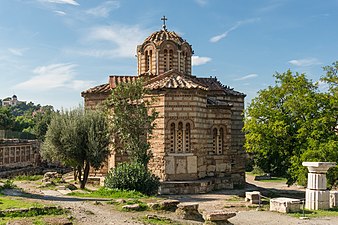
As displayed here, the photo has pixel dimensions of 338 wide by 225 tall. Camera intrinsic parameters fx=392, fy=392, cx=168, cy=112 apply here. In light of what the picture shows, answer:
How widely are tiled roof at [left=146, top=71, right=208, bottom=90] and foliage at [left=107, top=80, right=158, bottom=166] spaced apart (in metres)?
1.88

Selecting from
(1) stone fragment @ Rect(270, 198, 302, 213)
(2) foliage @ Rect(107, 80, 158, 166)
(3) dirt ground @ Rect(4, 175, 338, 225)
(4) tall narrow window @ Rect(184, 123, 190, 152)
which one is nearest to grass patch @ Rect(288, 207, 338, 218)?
(1) stone fragment @ Rect(270, 198, 302, 213)

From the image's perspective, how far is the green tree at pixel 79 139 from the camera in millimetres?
18500

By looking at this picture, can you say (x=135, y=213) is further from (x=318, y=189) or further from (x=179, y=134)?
(x=179, y=134)

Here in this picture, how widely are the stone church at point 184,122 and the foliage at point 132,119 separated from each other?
1.59 metres

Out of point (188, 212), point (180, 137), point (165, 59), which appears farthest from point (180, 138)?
point (188, 212)

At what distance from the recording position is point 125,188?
16766 millimetres

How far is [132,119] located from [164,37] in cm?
904

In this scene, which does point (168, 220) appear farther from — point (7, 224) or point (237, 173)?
point (237, 173)

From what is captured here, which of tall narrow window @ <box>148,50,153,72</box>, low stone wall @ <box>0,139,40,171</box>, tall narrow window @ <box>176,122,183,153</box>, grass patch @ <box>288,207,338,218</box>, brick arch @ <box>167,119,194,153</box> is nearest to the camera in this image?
grass patch @ <box>288,207,338,218</box>

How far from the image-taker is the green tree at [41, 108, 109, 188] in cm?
1850

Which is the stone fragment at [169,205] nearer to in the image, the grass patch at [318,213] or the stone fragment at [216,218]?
the stone fragment at [216,218]

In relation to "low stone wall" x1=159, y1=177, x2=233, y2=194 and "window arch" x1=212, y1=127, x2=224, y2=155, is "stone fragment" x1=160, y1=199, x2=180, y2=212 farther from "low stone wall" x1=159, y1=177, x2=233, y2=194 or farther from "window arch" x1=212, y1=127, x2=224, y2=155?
"window arch" x1=212, y1=127, x2=224, y2=155

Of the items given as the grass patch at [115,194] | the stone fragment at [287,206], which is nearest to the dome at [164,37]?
the grass patch at [115,194]

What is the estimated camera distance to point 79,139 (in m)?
18.6
